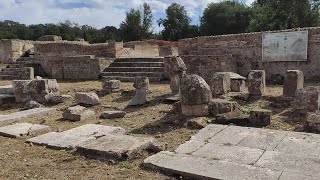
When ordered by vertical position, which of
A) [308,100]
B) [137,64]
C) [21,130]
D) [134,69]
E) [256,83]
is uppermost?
[137,64]

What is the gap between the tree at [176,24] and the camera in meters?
43.0

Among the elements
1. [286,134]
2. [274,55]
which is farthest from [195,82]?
[274,55]

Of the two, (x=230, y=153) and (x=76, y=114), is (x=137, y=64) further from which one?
(x=230, y=153)

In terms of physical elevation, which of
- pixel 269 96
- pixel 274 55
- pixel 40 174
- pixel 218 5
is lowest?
pixel 40 174

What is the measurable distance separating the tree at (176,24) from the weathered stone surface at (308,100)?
3578cm

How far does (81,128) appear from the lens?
6512 millimetres

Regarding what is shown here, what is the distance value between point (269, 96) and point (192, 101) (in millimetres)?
2861

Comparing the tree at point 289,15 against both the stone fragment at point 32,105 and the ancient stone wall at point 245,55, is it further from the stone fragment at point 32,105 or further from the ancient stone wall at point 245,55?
the stone fragment at point 32,105

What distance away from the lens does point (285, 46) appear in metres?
11.9

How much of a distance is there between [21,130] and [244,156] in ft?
14.6

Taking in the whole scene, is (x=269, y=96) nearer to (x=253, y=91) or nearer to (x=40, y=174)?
(x=253, y=91)

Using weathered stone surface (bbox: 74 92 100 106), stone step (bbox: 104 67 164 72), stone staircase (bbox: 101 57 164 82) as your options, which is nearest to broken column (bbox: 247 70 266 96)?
weathered stone surface (bbox: 74 92 100 106)

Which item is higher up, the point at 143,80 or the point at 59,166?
the point at 143,80

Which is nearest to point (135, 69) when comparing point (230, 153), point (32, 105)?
point (32, 105)
